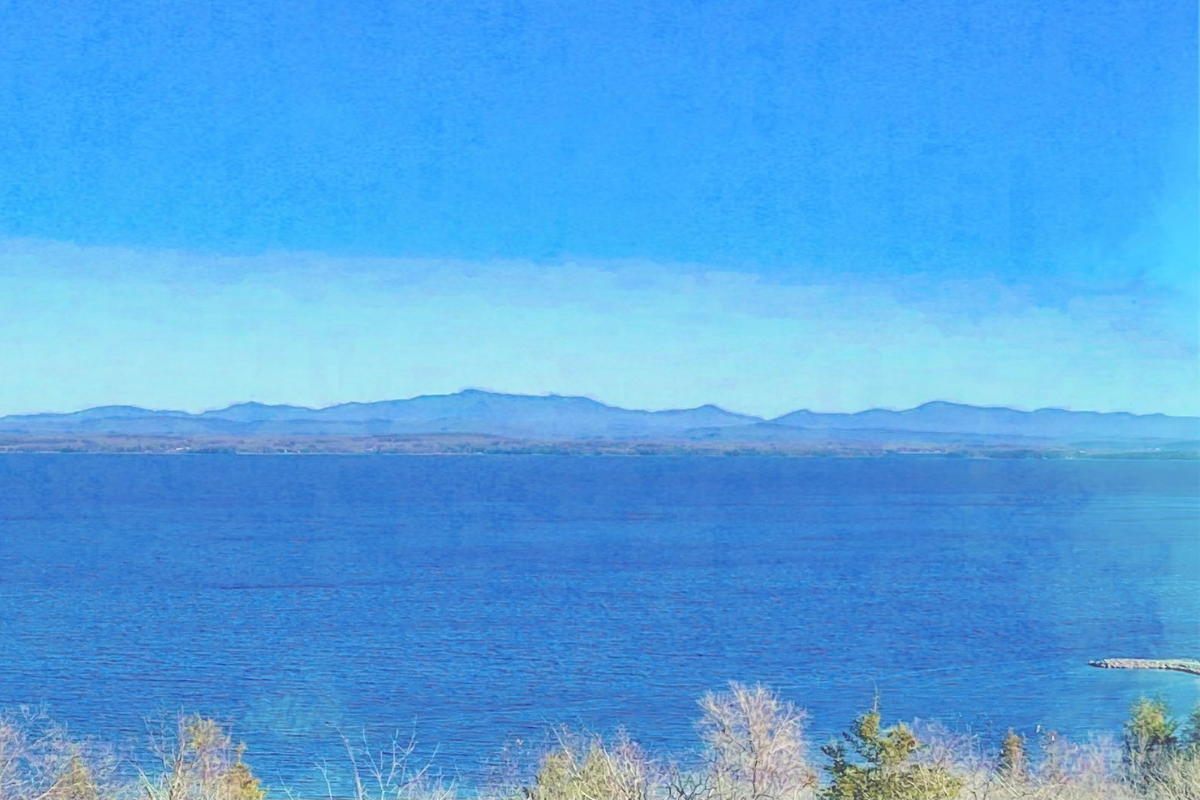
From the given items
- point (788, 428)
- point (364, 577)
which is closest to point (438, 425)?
point (788, 428)

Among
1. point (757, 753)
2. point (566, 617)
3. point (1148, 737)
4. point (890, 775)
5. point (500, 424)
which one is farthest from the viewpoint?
point (500, 424)

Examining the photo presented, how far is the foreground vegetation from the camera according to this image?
3699 millimetres

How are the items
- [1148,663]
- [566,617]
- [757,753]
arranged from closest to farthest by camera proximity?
[757,753]
[1148,663]
[566,617]

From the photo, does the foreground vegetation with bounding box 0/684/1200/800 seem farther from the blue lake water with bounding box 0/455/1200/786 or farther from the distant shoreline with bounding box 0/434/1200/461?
the distant shoreline with bounding box 0/434/1200/461

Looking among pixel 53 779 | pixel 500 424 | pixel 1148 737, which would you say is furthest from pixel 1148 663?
pixel 500 424

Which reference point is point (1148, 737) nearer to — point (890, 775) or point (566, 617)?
point (890, 775)

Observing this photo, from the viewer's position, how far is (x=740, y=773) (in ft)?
18.5

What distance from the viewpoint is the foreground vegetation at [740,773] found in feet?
12.1

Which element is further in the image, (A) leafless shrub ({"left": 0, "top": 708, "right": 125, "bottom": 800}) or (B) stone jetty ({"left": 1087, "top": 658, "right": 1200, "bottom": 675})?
(B) stone jetty ({"left": 1087, "top": 658, "right": 1200, "bottom": 675})

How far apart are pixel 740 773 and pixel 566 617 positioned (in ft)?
54.4

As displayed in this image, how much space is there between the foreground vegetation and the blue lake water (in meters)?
2.96

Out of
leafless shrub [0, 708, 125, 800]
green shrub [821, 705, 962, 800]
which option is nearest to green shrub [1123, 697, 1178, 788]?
green shrub [821, 705, 962, 800]

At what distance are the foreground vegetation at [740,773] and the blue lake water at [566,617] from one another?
296cm

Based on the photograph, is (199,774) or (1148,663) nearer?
(199,774)
